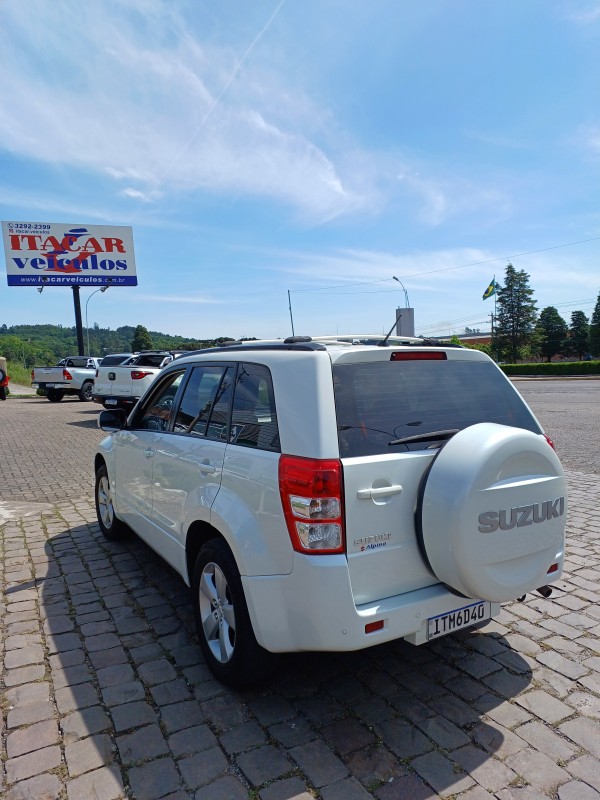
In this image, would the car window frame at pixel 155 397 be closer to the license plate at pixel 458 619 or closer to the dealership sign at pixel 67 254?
the license plate at pixel 458 619

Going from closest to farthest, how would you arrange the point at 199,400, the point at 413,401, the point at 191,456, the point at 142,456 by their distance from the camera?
the point at 413,401 → the point at 191,456 → the point at 199,400 → the point at 142,456

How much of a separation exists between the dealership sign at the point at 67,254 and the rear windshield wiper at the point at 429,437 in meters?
32.0

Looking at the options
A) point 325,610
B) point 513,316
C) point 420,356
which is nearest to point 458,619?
point 325,610

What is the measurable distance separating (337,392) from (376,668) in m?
1.68

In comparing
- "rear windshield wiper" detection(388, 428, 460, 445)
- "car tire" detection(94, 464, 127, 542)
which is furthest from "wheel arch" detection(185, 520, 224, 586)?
"car tire" detection(94, 464, 127, 542)

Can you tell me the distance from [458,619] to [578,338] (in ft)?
300

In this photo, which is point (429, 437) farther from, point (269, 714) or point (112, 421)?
point (112, 421)

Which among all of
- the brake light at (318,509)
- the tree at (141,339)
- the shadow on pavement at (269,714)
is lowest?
the shadow on pavement at (269,714)

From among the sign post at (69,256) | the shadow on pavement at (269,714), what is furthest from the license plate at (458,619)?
the sign post at (69,256)

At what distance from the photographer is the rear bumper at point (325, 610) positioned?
90.1 inches

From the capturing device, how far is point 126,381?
47.2 ft

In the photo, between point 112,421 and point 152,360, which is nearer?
point 112,421

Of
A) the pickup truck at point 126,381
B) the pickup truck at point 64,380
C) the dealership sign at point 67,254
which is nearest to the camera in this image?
the pickup truck at point 126,381

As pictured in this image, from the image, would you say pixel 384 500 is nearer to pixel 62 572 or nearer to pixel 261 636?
pixel 261 636
